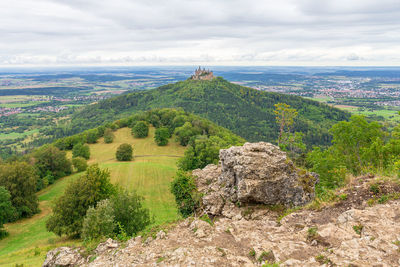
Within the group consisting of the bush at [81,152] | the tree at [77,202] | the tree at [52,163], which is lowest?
the bush at [81,152]

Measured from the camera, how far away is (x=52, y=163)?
2202 inches

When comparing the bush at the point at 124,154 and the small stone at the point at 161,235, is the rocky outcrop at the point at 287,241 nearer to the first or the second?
the small stone at the point at 161,235

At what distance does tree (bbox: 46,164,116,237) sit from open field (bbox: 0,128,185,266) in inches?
64.9

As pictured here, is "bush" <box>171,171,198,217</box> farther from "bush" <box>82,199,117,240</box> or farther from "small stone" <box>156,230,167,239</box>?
"small stone" <box>156,230,167,239</box>

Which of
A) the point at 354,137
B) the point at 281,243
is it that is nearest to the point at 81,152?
the point at 354,137

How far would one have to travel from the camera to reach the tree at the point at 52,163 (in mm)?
54594

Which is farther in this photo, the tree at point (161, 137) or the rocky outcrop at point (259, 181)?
the tree at point (161, 137)

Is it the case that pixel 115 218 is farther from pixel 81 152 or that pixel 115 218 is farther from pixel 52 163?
pixel 81 152

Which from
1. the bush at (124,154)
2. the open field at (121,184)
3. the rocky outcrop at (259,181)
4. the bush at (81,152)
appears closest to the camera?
the rocky outcrop at (259,181)

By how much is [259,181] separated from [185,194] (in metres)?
7.13

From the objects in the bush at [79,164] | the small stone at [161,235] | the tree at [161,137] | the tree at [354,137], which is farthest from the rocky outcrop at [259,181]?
the tree at [161,137]

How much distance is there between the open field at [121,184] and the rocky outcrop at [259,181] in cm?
1044

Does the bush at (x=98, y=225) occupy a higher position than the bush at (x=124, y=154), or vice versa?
the bush at (x=98, y=225)

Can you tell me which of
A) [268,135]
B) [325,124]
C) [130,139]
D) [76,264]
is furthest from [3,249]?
[325,124]
